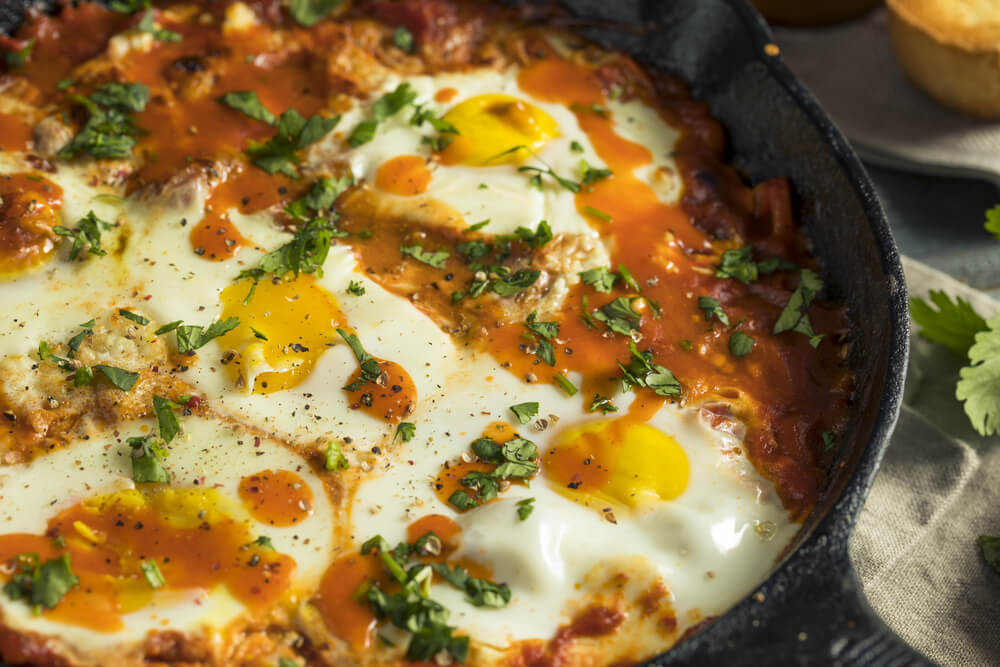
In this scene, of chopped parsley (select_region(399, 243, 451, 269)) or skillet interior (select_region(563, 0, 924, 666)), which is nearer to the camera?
skillet interior (select_region(563, 0, 924, 666))

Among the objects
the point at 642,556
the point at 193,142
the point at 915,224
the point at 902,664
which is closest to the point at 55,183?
the point at 193,142

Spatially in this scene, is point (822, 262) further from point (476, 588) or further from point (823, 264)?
point (476, 588)

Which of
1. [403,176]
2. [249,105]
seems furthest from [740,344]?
[249,105]

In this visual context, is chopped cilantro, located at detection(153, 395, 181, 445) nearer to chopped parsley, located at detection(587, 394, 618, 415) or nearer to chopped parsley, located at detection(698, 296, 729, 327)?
chopped parsley, located at detection(587, 394, 618, 415)

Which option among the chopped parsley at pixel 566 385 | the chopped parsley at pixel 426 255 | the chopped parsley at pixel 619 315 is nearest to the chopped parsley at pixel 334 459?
the chopped parsley at pixel 566 385

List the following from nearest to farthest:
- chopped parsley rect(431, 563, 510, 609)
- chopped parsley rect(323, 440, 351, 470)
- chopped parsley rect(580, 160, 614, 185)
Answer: chopped parsley rect(431, 563, 510, 609) < chopped parsley rect(323, 440, 351, 470) < chopped parsley rect(580, 160, 614, 185)

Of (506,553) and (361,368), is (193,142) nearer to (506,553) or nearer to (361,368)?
(361,368)

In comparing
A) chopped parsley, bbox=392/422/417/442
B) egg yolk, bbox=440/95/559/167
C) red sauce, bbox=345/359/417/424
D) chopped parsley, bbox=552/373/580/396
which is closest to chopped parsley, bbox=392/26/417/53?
egg yolk, bbox=440/95/559/167
